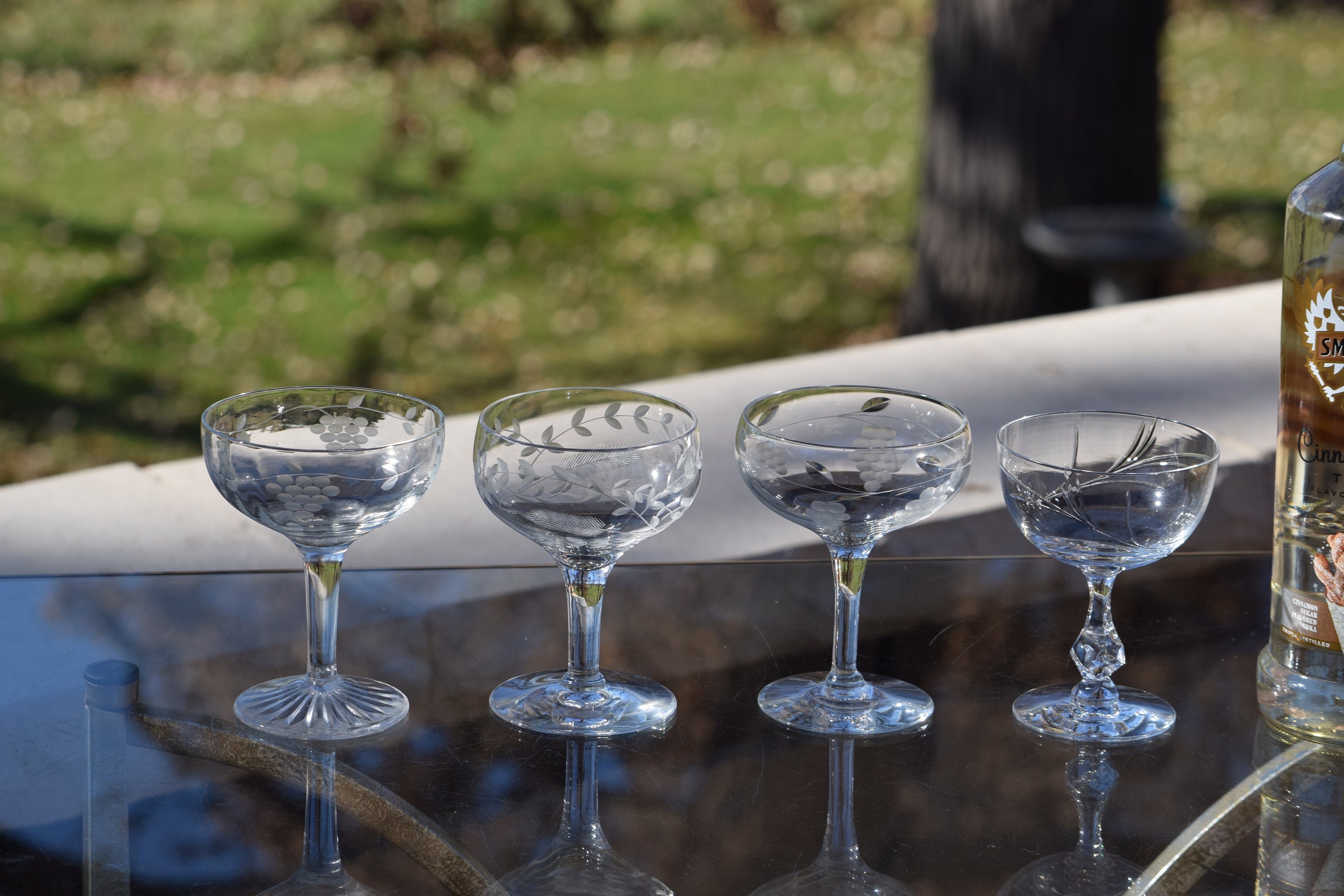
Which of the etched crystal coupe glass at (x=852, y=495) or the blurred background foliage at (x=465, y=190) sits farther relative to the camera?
the blurred background foliage at (x=465, y=190)

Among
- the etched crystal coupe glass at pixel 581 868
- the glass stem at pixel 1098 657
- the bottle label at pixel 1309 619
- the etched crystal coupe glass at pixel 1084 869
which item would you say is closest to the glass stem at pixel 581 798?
the etched crystal coupe glass at pixel 581 868

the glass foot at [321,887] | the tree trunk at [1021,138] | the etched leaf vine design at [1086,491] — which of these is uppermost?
the tree trunk at [1021,138]

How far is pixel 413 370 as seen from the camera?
14.7 feet

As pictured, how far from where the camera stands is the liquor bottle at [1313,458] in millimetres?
942

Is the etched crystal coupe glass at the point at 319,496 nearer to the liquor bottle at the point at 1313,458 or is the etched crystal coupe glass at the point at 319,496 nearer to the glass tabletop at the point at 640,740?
the glass tabletop at the point at 640,740

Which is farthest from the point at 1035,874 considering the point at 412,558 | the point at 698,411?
the point at 698,411

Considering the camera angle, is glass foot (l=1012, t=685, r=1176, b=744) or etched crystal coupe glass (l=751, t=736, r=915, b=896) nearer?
etched crystal coupe glass (l=751, t=736, r=915, b=896)

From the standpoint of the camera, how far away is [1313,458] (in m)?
0.96

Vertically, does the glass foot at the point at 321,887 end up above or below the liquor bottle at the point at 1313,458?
below

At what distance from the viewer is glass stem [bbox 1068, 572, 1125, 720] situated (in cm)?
103

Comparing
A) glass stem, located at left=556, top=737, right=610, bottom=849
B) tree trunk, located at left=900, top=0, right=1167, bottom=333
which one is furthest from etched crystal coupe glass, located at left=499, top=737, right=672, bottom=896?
tree trunk, located at left=900, top=0, right=1167, bottom=333

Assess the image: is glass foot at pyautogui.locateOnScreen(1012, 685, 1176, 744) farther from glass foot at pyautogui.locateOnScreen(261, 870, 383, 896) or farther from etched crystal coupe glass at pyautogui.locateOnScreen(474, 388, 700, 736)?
glass foot at pyautogui.locateOnScreen(261, 870, 383, 896)

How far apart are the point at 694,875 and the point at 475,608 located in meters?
0.40

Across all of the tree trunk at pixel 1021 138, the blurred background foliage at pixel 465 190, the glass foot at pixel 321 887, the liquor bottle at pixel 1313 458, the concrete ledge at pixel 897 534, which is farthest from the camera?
the blurred background foliage at pixel 465 190
